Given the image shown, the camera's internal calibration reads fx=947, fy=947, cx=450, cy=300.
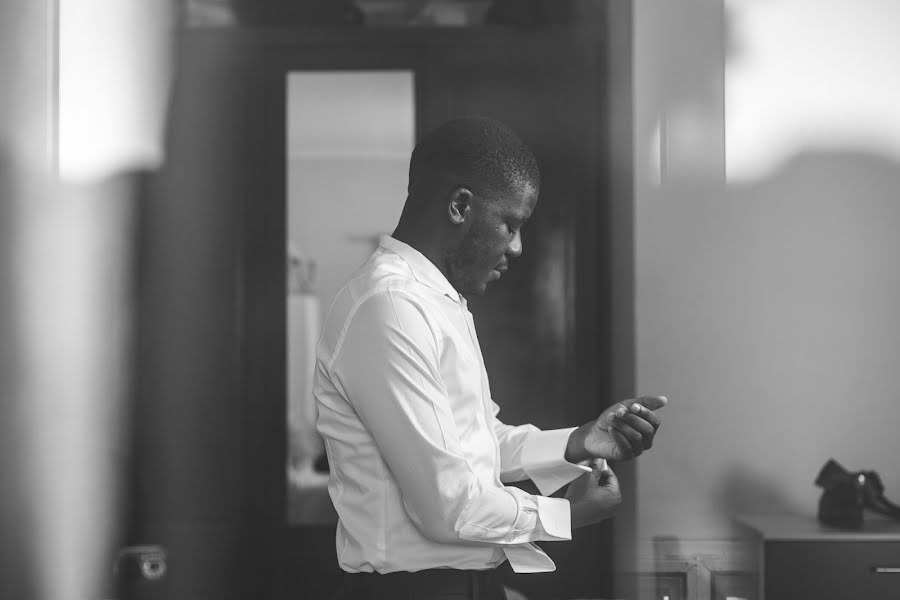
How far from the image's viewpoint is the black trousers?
138 cm

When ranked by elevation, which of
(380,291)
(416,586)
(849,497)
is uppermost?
(380,291)

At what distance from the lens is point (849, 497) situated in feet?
8.80

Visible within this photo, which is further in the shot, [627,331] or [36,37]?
[627,331]

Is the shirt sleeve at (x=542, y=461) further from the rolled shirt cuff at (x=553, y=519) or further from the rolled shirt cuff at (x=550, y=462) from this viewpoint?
the rolled shirt cuff at (x=553, y=519)

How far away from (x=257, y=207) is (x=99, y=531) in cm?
122

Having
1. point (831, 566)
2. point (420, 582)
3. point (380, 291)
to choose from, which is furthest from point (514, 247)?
point (831, 566)

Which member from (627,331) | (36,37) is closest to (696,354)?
(627,331)

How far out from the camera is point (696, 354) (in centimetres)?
296

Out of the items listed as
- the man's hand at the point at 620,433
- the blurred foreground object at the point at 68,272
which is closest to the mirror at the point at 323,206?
the blurred foreground object at the point at 68,272

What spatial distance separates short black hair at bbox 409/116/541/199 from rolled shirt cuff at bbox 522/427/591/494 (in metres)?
0.45

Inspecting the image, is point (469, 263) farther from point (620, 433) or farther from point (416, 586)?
point (416, 586)

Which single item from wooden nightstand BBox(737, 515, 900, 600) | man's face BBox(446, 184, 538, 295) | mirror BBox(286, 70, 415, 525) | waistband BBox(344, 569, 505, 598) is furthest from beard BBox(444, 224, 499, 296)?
mirror BBox(286, 70, 415, 525)

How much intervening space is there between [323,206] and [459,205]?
2.01 m

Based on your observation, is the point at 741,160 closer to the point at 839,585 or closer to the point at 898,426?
the point at 898,426
